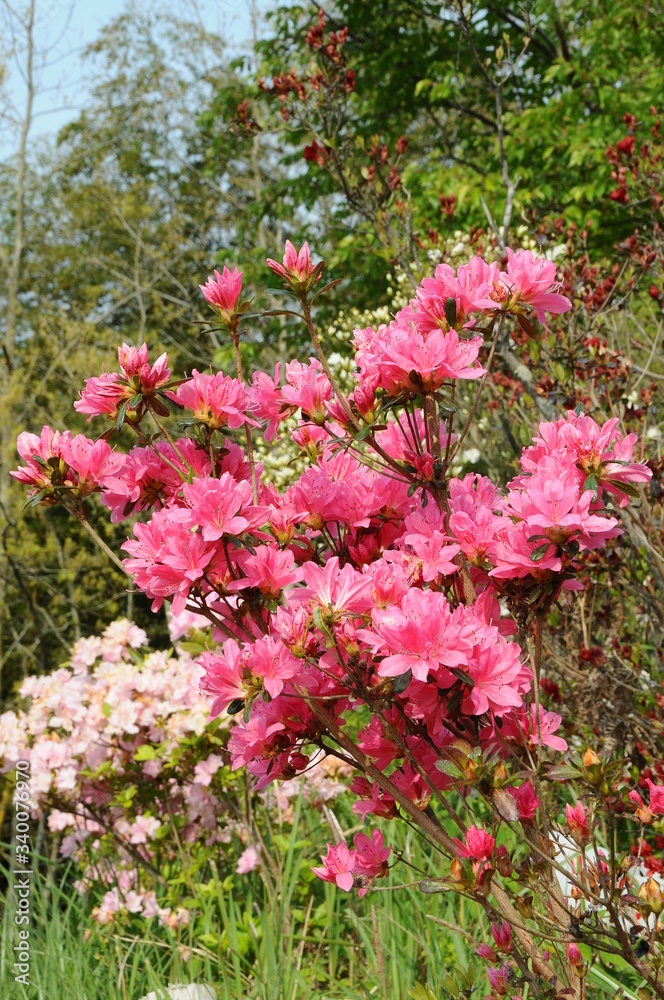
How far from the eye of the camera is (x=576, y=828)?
3.94ft

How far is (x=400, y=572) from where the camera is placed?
118 centimetres

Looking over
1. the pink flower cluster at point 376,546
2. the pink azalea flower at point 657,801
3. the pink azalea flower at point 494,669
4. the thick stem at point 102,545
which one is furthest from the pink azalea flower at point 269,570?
the pink azalea flower at point 657,801

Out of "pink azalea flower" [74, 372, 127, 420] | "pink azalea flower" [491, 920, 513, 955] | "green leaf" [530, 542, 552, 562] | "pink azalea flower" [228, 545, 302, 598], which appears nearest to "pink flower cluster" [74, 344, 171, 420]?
"pink azalea flower" [74, 372, 127, 420]

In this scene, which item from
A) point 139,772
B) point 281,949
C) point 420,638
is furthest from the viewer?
point 139,772

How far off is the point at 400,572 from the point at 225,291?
0.64 metres

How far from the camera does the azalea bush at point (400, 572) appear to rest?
3.67 ft

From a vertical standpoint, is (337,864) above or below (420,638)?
below

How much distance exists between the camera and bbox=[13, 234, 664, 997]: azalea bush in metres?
1.12

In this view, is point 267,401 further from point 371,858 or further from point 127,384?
point 371,858

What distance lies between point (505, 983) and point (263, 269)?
27.9 feet

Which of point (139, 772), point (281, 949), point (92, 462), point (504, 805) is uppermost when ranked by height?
point (92, 462)

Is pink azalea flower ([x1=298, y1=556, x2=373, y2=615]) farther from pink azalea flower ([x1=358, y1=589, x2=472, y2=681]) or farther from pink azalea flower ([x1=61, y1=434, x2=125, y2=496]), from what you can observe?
pink azalea flower ([x1=61, y1=434, x2=125, y2=496])

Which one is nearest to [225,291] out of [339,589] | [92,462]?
[92,462]

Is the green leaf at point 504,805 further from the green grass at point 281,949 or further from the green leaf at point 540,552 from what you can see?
the green grass at point 281,949
